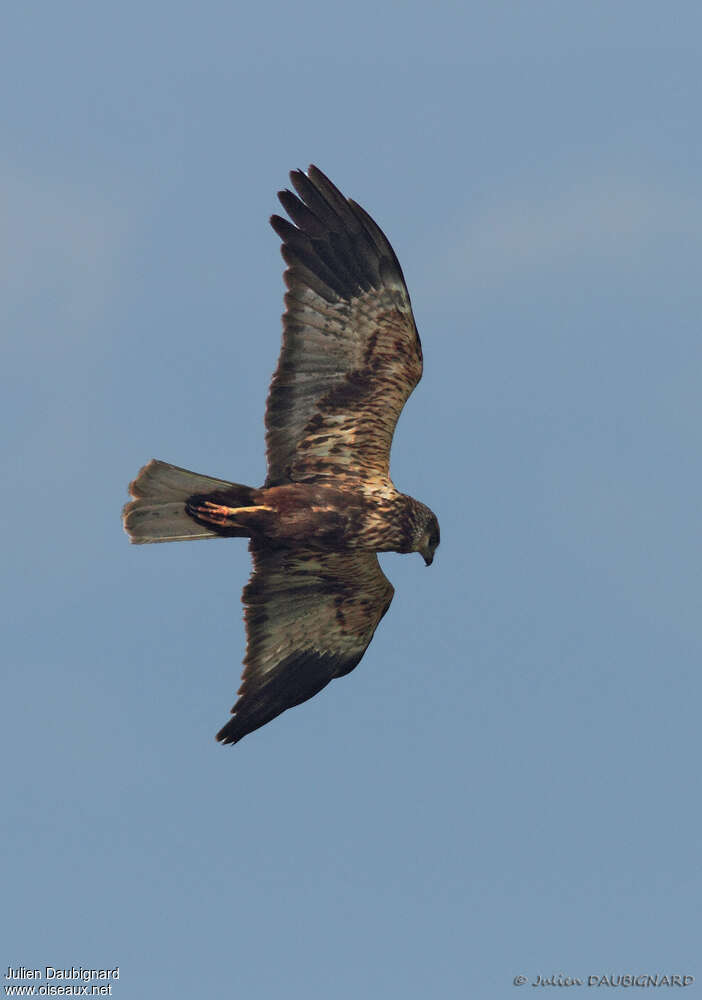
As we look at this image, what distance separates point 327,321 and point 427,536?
2.40 metres

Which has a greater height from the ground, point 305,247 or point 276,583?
point 305,247

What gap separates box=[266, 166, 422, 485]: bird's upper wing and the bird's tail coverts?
0.87 meters

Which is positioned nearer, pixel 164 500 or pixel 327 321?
pixel 164 500

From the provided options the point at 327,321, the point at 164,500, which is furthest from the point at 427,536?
the point at 164,500

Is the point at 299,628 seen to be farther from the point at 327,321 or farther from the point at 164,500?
the point at 327,321

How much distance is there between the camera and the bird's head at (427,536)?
17.6 meters

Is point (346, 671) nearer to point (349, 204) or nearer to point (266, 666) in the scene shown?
point (266, 666)

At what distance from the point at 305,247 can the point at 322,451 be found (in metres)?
2.05

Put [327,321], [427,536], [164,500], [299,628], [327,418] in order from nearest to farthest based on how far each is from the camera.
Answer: [164,500]
[327,321]
[327,418]
[427,536]
[299,628]

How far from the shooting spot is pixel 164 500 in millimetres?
16938

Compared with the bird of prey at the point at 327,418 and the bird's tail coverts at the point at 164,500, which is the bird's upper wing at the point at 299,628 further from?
the bird's tail coverts at the point at 164,500

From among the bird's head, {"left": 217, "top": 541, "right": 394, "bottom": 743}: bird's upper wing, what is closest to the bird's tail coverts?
{"left": 217, "top": 541, "right": 394, "bottom": 743}: bird's upper wing

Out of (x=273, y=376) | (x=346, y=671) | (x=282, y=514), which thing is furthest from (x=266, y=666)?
(x=273, y=376)

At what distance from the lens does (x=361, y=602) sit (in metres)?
18.3
